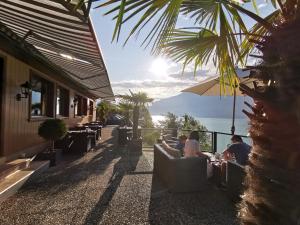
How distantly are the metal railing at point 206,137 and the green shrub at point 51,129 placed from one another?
4.31 metres

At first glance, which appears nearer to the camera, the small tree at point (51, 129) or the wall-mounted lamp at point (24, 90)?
the wall-mounted lamp at point (24, 90)

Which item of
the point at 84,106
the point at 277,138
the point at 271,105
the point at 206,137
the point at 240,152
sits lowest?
the point at 206,137

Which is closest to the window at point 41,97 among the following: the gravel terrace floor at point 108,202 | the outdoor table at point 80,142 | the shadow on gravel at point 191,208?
the outdoor table at point 80,142

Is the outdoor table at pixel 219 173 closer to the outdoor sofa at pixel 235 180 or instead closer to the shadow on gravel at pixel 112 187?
the outdoor sofa at pixel 235 180

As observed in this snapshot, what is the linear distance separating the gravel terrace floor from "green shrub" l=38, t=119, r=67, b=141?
124 cm

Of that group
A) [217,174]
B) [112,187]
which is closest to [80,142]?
[112,187]

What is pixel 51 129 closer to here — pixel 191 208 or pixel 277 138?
pixel 191 208

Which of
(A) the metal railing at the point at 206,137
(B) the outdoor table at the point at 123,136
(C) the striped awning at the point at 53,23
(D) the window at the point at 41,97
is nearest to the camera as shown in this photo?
(C) the striped awning at the point at 53,23

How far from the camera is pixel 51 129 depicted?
25.0 ft

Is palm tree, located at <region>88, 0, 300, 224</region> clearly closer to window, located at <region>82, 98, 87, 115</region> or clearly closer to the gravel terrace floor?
the gravel terrace floor

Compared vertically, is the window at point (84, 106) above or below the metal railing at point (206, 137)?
above

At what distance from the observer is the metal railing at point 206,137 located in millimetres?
9438

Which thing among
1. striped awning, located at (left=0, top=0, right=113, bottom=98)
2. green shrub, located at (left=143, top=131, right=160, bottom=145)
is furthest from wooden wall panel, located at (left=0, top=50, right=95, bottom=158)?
green shrub, located at (left=143, top=131, right=160, bottom=145)

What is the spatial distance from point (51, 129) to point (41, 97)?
2.55 meters
